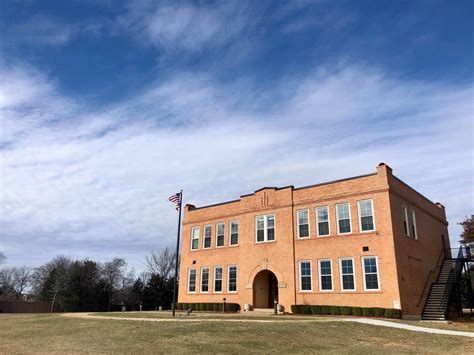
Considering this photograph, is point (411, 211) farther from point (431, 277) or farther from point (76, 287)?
point (76, 287)

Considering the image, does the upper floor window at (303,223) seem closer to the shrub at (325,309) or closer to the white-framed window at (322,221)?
the white-framed window at (322,221)

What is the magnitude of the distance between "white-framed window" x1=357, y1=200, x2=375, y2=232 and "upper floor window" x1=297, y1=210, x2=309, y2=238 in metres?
4.16

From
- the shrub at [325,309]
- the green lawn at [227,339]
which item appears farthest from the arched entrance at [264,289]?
the green lawn at [227,339]

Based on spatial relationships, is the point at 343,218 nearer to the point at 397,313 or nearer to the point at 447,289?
the point at 397,313

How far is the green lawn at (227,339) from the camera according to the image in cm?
1388

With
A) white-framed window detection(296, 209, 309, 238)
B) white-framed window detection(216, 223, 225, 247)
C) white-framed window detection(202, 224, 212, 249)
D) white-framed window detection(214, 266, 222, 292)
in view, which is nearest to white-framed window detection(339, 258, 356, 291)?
white-framed window detection(296, 209, 309, 238)

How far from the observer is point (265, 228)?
32.5m

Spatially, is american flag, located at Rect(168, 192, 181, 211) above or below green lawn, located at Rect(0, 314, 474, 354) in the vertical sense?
above

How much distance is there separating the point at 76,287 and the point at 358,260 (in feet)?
153

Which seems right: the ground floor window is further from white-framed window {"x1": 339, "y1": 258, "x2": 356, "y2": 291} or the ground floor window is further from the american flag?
the american flag

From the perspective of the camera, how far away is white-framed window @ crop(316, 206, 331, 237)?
95.3ft

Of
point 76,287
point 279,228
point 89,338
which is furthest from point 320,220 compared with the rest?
point 76,287

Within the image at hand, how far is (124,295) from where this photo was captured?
251ft

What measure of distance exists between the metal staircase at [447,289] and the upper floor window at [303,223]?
9546mm
